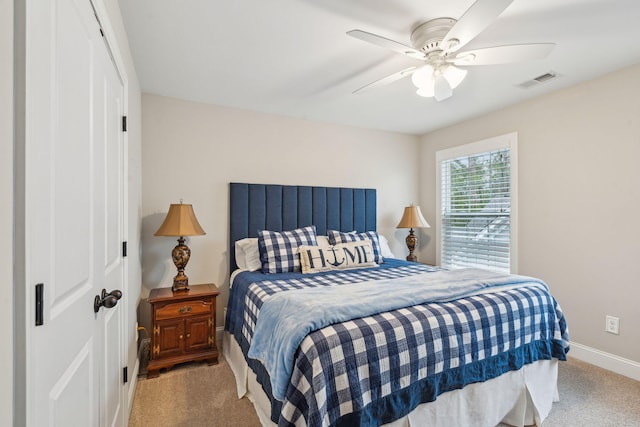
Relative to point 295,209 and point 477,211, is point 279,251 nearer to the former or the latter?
point 295,209

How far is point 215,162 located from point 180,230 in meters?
0.92

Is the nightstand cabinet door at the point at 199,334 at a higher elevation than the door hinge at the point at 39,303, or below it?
below

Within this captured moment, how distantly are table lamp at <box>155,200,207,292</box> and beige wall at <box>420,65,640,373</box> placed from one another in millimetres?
3252

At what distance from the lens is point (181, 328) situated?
2574mm

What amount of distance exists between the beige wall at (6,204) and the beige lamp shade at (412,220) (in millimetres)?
3721

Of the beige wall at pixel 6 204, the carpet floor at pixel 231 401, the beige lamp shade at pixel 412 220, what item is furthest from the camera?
the beige lamp shade at pixel 412 220

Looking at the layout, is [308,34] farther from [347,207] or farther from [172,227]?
[347,207]

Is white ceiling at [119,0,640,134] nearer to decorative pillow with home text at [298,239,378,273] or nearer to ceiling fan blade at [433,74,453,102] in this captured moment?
ceiling fan blade at [433,74,453,102]

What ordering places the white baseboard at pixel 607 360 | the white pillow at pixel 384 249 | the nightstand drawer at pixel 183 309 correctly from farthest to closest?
the white pillow at pixel 384 249 → the nightstand drawer at pixel 183 309 → the white baseboard at pixel 607 360

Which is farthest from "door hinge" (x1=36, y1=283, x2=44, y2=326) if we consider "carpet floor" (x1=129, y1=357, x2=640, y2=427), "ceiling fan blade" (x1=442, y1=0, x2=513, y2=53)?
"ceiling fan blade" (x1=442, y1=0, x2=513, y2=53)

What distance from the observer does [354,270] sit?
2889mm

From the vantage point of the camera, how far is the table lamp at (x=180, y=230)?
103 inches

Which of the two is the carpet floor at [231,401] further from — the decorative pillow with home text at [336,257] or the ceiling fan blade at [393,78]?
the ceiling fan blade at [393,78]

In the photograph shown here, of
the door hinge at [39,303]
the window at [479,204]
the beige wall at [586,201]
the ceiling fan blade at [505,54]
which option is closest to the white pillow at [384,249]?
the window at [479,204]
